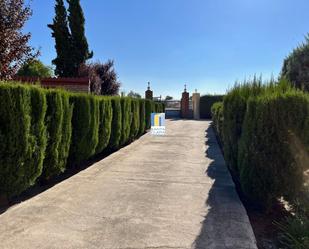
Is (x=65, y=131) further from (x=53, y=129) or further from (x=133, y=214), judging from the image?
(x=133, y=214)

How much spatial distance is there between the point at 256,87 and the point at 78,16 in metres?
18.5

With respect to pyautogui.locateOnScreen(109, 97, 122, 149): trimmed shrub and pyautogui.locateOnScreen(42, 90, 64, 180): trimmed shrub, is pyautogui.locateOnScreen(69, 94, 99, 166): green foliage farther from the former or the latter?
pyautogui.locateOnScreen(109, 97, 122, 149): trimmed shrub

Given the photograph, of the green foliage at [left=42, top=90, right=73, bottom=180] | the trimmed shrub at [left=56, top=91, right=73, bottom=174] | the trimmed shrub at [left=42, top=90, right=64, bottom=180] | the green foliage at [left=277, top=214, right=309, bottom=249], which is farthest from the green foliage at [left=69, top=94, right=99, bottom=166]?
the green foliage at [left=277, top=214, right=309, bottom=249]

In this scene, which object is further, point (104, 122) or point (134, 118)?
point (134, 118)

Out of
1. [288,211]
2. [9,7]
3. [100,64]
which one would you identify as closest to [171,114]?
[100,64]

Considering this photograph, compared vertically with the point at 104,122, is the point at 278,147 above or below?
below

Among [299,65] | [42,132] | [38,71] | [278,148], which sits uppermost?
[38,71]

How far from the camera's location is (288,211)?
13.9 ft

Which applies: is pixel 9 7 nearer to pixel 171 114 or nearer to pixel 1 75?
pixel 1 75

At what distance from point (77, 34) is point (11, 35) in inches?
575

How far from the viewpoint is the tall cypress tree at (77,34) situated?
21422mm

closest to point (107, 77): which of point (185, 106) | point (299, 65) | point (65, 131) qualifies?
point (185, 106)

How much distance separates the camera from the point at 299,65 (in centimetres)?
1016

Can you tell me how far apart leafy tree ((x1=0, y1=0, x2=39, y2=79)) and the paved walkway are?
3.46 m
